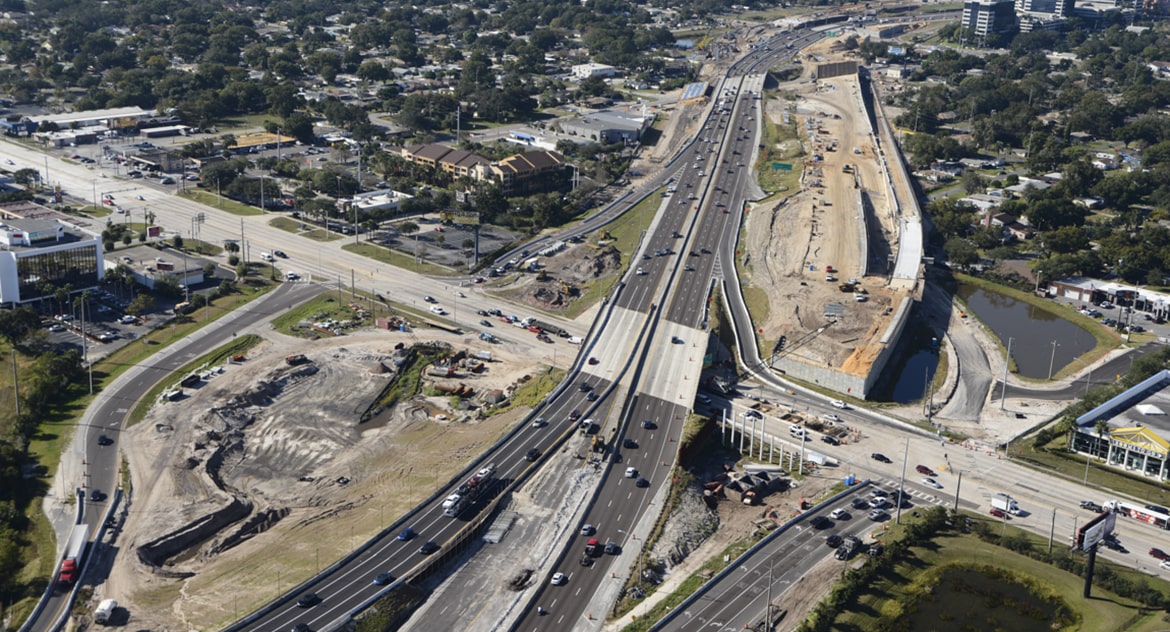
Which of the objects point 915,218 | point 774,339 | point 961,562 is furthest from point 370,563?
point 915,218

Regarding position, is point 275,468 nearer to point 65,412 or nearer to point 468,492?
point 468,492

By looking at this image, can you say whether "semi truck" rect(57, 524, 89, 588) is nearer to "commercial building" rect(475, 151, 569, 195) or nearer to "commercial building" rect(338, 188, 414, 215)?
"commercial building" rect(338, 188, 414, 215)

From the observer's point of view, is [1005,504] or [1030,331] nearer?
[1005,504]

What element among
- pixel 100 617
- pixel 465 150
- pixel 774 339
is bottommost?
pixel 100 617

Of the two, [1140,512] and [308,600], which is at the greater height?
[1140,512]

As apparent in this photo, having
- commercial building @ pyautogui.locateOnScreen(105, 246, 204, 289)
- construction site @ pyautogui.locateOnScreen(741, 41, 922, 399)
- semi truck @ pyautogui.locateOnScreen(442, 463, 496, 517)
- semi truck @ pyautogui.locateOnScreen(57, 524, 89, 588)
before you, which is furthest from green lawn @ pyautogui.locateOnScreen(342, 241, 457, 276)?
semi truck @ pyautogui.locateOnScreen(57, 524, 89, 588)

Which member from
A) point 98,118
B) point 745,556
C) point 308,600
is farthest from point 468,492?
point 98,118

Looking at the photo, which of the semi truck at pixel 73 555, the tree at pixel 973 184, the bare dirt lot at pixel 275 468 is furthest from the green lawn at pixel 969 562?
the tree at pixel 973 184

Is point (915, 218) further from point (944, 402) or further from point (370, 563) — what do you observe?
point (370, 563)
